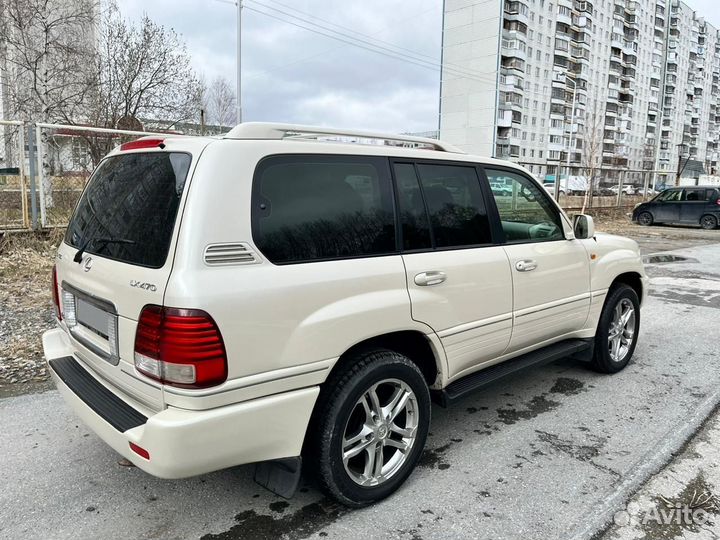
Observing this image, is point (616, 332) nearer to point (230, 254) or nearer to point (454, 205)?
point (454, 205)

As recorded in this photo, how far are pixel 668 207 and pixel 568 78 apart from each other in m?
74.2

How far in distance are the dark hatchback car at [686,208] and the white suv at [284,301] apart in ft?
66.8

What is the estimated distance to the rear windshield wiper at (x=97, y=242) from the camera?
98.2 inches

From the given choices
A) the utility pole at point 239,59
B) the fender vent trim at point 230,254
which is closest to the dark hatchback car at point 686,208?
the utility pole at point 239,59

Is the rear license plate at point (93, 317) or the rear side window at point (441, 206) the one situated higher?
the rear side window at point (441, 206)

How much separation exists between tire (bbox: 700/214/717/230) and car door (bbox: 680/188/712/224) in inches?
5.6

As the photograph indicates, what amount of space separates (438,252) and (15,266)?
672 centimetres

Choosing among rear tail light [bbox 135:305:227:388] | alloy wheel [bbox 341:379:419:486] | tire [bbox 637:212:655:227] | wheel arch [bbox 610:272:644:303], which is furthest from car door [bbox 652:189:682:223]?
rear tail light [bbox 135:305:227:388]

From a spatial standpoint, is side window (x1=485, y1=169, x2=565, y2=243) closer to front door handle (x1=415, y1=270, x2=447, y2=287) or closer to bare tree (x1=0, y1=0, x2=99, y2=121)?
front door handle (x1=415, y1=270, x2=447, y2=287)

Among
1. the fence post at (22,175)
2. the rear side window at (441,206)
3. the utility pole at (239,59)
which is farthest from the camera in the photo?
the utility pole at (239,59)

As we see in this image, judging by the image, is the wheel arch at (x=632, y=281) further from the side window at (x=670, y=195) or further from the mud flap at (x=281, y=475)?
the side window at (x=670, y=195)

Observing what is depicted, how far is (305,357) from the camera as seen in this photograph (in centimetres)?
236

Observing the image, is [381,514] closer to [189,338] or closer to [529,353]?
[189,338]

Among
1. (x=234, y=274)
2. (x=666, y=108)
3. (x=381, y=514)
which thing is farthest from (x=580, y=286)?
(x=666, y=108)
